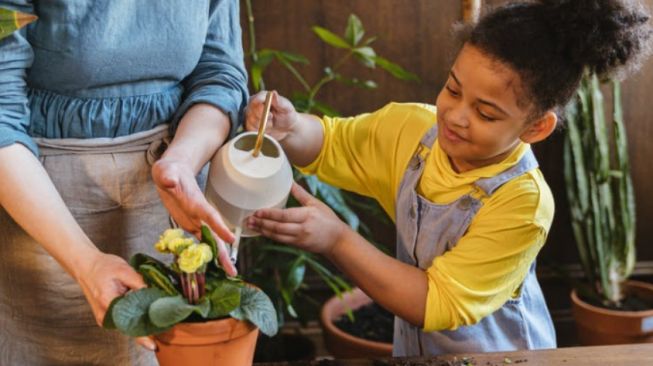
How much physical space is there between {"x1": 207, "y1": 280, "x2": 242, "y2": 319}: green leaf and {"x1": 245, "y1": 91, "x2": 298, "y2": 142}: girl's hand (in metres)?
0.43

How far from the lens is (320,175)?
162cm

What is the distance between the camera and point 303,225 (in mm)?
1324

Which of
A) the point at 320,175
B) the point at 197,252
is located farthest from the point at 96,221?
the point at 320,175

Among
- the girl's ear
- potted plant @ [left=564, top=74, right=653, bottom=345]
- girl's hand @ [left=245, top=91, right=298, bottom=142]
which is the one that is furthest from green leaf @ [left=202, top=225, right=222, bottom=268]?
potted plant @ [left=564, top=74, right=653, bottom=345]

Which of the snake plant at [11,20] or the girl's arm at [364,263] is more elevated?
the snake plant at [11,20]

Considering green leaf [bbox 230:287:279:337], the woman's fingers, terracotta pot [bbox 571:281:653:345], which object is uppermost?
green leaf [bbox 230:287:279:337]

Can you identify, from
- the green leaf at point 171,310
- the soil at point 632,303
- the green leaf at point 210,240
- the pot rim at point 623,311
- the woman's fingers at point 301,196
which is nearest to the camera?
the green leaf at point 171,310

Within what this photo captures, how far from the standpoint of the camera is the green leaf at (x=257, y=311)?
1.04 m

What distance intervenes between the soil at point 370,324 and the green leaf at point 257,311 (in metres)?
1.47

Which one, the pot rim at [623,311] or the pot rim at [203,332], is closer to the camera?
the pot rim at [203,332]

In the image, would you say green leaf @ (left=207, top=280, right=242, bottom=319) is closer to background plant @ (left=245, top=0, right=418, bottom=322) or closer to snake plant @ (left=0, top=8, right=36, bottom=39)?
snake plant @ (left=0, top=8, right=36, bottom=39)

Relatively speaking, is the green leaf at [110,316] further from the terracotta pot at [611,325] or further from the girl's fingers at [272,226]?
the terracotta pot at [611,325]

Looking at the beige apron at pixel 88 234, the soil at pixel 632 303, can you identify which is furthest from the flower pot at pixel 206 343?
the soil at pixel 632 303

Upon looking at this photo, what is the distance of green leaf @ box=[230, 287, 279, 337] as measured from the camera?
1.04m
